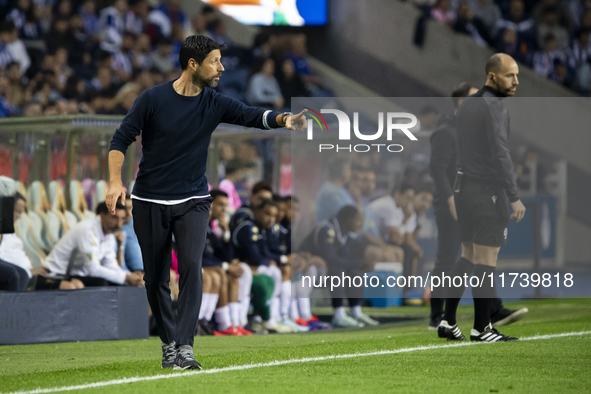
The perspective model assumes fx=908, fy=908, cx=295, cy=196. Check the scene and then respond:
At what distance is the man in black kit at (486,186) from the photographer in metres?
6.83

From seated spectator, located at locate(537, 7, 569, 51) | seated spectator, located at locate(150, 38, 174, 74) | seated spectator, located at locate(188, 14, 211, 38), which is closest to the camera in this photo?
seated spectator, located at locate(150, 38, 174, 74)

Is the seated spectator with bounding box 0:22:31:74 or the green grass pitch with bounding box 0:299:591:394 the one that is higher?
the seated spectator with bounding box 0:22:31:74

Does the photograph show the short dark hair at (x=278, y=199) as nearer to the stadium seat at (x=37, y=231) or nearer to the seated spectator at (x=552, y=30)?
the stadium seat at (x=37, y=231)

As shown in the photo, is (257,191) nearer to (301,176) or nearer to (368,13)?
(301,176)

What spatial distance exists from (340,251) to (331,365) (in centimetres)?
327

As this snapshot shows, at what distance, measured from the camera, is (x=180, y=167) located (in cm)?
515

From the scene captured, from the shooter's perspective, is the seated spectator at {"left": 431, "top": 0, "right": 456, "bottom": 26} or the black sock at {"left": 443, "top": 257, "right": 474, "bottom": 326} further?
the seated spectator at {"left": 431, "top": 0, "right": 456, "bottom": 26}

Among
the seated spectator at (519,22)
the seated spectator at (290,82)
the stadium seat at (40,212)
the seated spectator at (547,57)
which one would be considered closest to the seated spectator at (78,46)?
the seated spectator at (290,82)

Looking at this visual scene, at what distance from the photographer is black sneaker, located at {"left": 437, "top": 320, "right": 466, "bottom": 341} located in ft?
22.8

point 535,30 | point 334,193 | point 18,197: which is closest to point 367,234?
point 334,193

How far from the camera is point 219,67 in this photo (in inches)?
204

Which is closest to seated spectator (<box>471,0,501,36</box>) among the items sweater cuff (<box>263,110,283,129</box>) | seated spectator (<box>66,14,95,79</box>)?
seated spectator (<box>66,14,95,79</box>)

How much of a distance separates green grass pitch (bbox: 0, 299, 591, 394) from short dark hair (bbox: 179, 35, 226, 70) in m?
1.75

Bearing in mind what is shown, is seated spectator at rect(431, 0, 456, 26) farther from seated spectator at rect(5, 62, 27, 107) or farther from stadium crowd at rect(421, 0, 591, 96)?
seated spectator at rect(5, 62, 27, 107)
